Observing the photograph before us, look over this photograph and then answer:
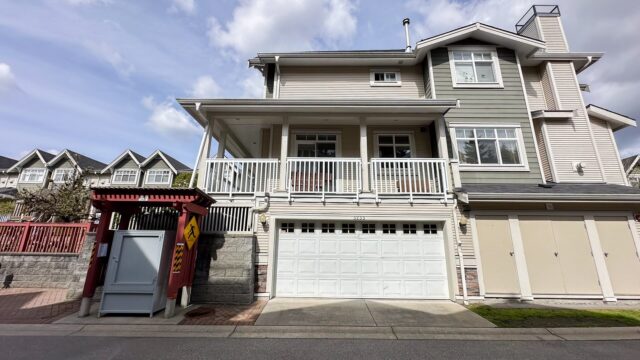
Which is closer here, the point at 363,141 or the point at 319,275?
the point at 319,275

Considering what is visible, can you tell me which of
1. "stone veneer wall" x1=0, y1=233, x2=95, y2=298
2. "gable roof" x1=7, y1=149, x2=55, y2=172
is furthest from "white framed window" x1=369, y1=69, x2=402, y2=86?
"gable roof" x1=7, y1=149, x2=55, y2=172

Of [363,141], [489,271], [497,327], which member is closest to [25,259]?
[363,141]

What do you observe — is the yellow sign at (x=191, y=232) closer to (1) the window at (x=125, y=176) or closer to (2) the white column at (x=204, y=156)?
(2) the white column at (x=204, y=156)

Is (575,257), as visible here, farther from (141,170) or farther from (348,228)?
(141,170)

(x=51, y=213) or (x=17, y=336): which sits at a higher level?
(x=51, y=213)

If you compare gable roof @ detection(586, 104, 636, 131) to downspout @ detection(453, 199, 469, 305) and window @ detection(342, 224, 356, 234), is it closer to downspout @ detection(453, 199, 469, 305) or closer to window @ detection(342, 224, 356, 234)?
downspout @ detection(453, 199, 469, 305)

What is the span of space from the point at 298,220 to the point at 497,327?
4.96 metres

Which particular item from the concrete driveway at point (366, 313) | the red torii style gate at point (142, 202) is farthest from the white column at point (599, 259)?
the red torii style gate at point (142, 202)

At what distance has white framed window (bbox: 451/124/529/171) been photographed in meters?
8.30

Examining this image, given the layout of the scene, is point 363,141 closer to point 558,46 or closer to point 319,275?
point 319,275

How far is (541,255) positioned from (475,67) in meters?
6.76

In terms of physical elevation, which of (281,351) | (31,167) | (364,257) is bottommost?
(281,351)

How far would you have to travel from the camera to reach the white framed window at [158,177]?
24078 millimetres

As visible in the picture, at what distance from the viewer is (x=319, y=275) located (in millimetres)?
6992
